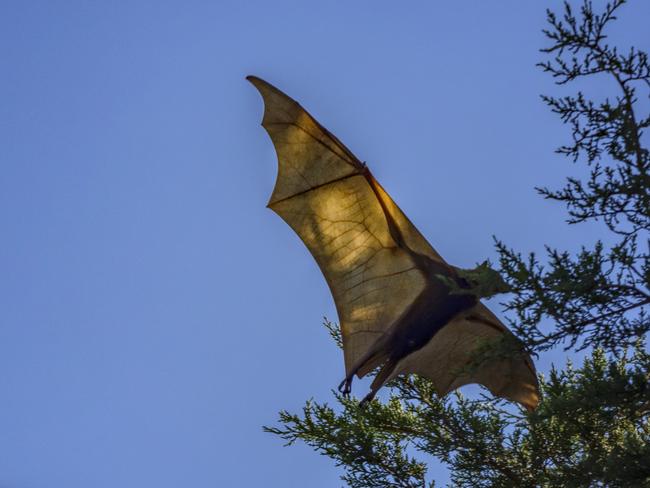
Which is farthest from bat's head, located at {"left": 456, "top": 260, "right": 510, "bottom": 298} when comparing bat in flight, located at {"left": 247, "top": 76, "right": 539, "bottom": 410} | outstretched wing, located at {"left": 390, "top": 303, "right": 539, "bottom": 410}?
outstretched wing, located at {"left": 390, "top": 303, "right": 539, "bottom": 410}

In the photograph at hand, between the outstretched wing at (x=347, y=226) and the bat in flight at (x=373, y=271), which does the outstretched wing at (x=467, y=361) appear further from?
the outstretched wing at (x=347, y=226)

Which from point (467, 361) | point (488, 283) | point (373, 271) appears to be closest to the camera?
point (488, 283)

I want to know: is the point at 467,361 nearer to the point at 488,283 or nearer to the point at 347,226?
the point at 488,283

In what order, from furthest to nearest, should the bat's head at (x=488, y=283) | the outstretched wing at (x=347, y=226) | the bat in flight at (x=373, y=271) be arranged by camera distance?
1. the outstretched wing at (x=347, y=226)
2. the bat in flight at (x=373, y=271)
3. the bat's head at (x=488, y=283)

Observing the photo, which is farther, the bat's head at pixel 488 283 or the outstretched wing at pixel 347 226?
the outstretched wing at pixel 347 226

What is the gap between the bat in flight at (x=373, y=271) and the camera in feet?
27.6

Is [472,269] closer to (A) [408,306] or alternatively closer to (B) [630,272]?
(A) [408,306]

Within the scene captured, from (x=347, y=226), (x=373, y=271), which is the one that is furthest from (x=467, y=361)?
(x=347, y=226)

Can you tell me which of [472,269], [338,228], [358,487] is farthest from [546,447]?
[338,228]

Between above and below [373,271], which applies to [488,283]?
below

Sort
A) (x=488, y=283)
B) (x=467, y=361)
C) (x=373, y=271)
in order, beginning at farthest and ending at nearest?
(x=373, y=271)
(x=467, y=361)
(x=488, y=283)

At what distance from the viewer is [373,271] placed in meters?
8.72

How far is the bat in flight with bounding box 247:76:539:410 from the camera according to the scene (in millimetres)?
8398

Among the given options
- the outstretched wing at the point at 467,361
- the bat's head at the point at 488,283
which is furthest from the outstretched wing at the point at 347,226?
the bat's head at the point at 488,283
